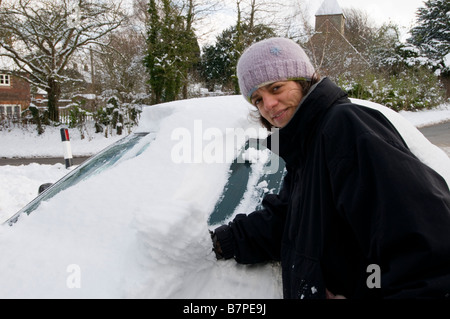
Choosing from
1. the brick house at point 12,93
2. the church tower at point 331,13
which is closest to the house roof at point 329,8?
the church tower at point 331,13

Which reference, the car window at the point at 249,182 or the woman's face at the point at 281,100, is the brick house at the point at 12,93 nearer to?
the car window at the point at 249,182

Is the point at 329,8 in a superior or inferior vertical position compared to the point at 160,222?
superior

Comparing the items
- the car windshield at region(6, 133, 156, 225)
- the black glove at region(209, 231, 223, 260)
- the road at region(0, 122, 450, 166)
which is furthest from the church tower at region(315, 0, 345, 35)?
the black glove at region(209, 231, 223, 260)

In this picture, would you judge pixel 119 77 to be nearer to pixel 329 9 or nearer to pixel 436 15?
pixel 436 15

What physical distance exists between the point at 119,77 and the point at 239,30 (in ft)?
20.5

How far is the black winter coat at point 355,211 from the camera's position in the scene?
76cm

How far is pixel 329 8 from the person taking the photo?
40.5 m

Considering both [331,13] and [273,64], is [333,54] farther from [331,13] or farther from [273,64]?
[331,13]

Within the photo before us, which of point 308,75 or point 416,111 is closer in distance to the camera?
point 308,75

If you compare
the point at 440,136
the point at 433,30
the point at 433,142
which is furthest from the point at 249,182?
the point at 433,30

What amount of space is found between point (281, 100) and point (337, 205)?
532mm

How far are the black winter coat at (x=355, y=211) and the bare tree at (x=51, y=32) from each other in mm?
16775
